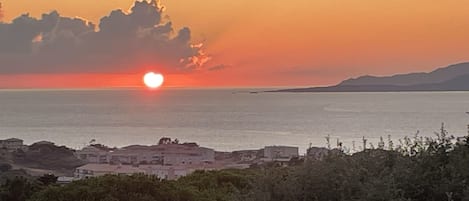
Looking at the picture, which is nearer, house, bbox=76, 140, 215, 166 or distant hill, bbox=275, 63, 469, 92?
house, bbox=76, 140, 215, 166

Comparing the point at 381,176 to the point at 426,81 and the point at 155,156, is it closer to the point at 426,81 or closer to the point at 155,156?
the point at 155,156

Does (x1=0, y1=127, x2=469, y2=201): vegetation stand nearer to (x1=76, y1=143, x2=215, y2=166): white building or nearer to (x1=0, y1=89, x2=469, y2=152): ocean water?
(x1=76, y1=143, x2=215, y2=166): white building

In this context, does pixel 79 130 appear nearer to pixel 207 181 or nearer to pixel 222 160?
pixel 222 160

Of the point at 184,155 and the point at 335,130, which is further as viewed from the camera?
the point at 335,130

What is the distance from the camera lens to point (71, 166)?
47188mm

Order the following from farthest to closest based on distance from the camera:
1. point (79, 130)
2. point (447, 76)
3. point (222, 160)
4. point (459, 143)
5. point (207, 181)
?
point (447, 76) → point (79, 130) → point (222, 160) → point (207, 181) → point (459, 143)

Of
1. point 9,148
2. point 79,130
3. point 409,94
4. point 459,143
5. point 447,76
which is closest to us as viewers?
point 459,143

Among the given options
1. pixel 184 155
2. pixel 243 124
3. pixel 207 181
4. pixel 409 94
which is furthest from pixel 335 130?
pixel 409 94

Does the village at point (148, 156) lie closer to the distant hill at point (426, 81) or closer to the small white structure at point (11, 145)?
the small white structure at point (11, 145)

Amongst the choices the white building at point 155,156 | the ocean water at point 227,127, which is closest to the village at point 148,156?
the white building at point 155,156

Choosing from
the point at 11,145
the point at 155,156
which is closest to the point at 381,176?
the point at 155,156

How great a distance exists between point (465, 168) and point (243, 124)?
8480 centimetres


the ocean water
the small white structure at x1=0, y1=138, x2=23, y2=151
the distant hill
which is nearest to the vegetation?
the small white structure at x1=0, y1=138, x2=23, y2=151

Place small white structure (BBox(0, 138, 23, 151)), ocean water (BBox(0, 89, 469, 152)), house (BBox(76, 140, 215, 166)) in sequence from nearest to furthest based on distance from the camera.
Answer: house (BBox(76, 140, 215, 166))
small white structure (BBox(0, 138, 23, 151))
ocean water (BBox(0, 89, 469, 152))
